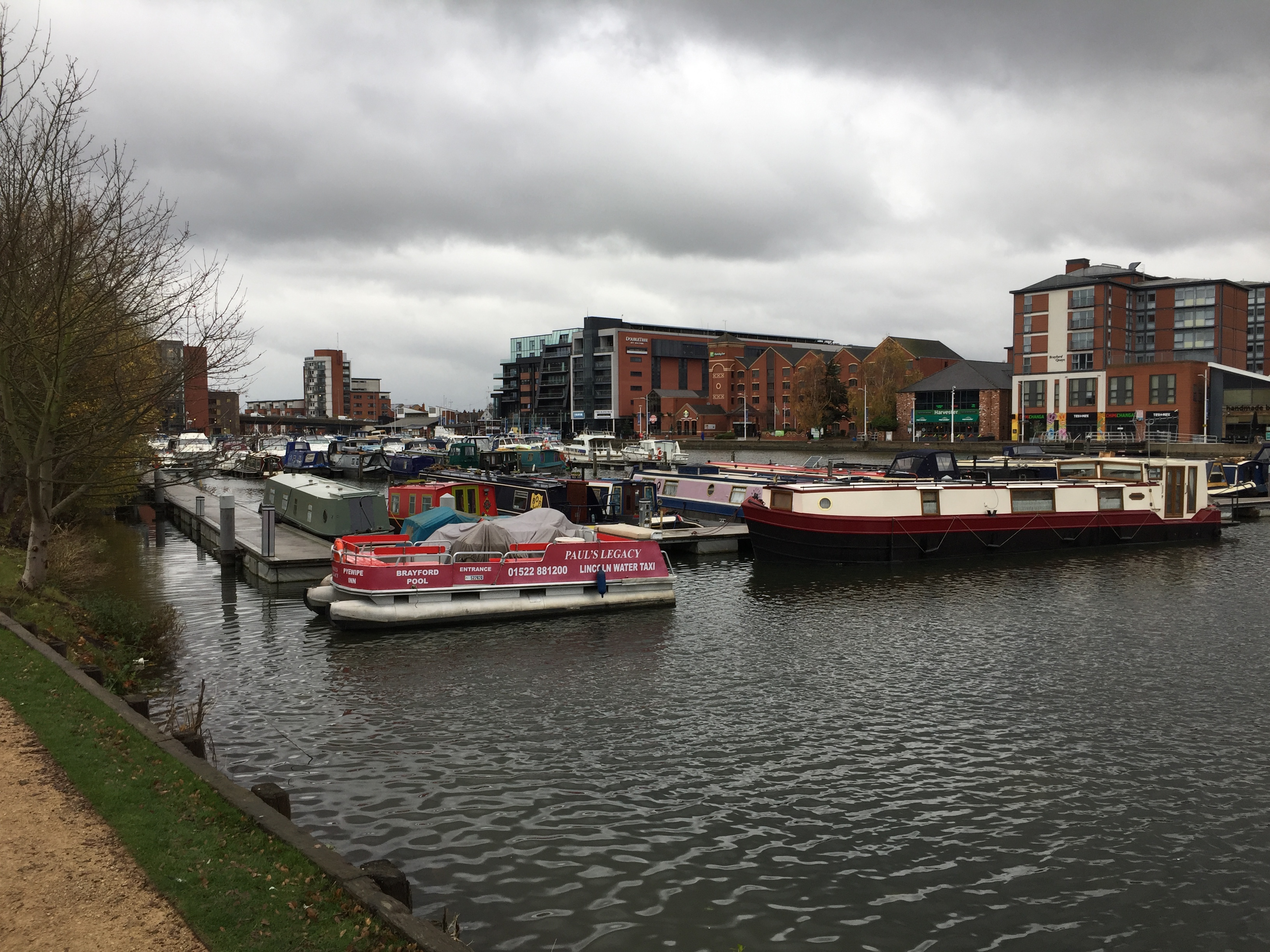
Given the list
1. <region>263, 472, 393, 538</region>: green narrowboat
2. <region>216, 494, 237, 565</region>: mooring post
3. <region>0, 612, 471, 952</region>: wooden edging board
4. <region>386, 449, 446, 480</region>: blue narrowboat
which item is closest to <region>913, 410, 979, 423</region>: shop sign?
<region>386, 449, 446, 480</region>: blue narrowboat

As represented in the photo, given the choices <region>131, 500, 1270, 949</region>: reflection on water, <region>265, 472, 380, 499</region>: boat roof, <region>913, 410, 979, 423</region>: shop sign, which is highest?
<region>913, 410, 979, 423</region>: shop sign

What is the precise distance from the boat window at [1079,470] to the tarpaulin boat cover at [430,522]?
122 feet

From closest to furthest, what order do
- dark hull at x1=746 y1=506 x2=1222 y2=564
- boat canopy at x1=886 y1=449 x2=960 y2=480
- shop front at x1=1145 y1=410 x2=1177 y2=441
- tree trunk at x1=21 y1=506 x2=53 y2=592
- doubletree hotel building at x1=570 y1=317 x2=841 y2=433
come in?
1. tree trunk at x1=21 y1=506 x2=53 y2=592
2. dark hull at x1=746 y1=506 x2=1222 y2=564
3. boat canopy at x1=886 y1=449 x2=960 y2=480
4. shop front at x1=1145 y1=410 x2=1177 y2=441
5. doubletree hotel building at x1=570 y1=317 x2=841 y2=433

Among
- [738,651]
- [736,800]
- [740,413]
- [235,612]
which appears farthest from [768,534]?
[740,413]

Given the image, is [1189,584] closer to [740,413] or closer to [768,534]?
[768,534]

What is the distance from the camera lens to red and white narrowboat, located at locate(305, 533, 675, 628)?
24.0 metres

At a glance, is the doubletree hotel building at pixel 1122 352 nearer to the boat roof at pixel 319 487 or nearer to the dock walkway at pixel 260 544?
the boat roof at pixel 319 487

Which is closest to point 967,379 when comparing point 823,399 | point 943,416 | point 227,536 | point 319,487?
point 943,416

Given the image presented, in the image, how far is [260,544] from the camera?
35.4m

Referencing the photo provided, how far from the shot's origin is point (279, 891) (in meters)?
8.45

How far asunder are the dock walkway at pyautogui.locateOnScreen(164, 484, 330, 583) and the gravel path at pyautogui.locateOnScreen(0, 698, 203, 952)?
42.9 feet

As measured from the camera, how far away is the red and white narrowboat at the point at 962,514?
37.2 metres

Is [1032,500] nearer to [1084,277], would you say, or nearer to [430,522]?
[430,522]

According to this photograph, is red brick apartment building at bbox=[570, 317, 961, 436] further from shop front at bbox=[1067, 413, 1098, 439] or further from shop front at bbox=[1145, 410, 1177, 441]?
shop front at bbox=[1145, 410, 1177, 441]
